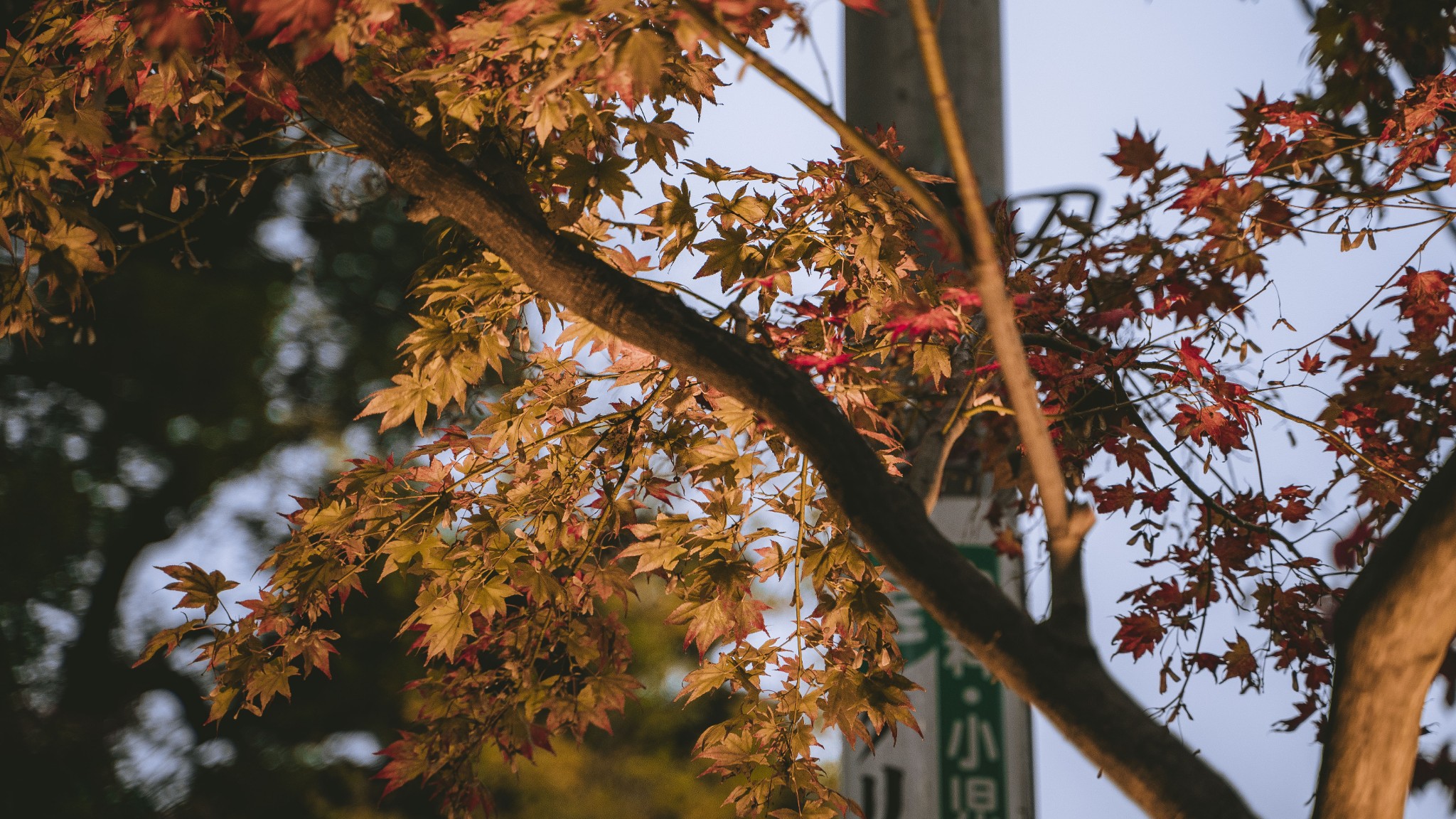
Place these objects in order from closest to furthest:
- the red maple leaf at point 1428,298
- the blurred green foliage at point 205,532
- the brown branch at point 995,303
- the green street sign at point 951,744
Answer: the brown branch at point 995,303 → the red maple leaf at point 1428,298 → the green street sign at point 951,744 → the blurred green foliage at point 205,532

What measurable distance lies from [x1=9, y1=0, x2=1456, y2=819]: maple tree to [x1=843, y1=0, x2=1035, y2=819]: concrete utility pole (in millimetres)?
477

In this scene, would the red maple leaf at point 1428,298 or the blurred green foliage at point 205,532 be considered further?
the blurred green foliage at point 205,532

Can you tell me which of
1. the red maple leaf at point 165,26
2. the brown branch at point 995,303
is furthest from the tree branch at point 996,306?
the red maple leaf at point 165,26

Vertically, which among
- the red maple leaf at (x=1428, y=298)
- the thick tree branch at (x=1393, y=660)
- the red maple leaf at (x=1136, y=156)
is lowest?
the thick tree branch at (x=1393, y=660)

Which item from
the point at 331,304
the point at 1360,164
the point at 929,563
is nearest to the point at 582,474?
the point at 929,563

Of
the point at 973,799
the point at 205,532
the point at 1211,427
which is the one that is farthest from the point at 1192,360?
the point at 205,532

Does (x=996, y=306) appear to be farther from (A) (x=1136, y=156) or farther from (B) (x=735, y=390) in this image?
(A) (x=1136, y=156)

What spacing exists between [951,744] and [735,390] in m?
1.43

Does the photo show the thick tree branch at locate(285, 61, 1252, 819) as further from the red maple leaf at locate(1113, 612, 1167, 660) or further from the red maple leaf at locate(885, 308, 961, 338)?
the red maple leaf at locate(1113, 612, 1167, 660)

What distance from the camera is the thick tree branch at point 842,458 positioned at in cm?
80

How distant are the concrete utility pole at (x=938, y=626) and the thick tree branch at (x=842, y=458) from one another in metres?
1.14

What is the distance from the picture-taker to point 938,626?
2225 millimetres

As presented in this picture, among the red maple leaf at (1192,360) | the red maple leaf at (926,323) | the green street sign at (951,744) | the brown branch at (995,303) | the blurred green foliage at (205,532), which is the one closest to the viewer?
the brown branch at (995,303)

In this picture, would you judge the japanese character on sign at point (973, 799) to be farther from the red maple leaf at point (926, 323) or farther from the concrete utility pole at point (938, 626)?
the red maple leaf at point (926, 323)
